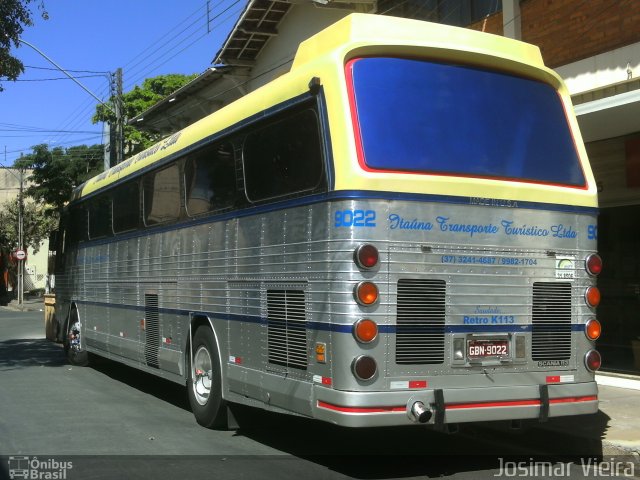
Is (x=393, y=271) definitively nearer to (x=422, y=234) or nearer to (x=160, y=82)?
(x=422, y=234)

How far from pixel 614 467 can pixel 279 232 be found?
3.74m

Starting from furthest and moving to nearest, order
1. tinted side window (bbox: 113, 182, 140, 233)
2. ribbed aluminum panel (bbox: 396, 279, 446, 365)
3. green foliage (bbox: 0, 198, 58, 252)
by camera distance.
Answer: green foliage (bbox: 0, 198, 58, 252)
tinted side window (bbox: 113, 182, 140, 233)
ribbed aluminum panel (bbox: 396, 279, 446, 365)

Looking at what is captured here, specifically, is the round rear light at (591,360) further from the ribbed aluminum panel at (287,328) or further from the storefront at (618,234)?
the storefront at (618,234)

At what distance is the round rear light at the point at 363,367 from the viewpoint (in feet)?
16.5

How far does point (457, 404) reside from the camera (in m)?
5.29

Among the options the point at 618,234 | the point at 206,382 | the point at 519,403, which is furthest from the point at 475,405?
the point at 618,234

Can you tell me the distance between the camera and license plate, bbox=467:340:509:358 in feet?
18.0

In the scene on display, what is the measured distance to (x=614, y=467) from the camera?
6.13 m

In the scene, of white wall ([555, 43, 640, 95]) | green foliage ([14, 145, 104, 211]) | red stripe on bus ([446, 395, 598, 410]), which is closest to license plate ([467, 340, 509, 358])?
red stripe on bus ([446, 395, 598, 410])

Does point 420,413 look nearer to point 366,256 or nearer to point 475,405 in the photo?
point 475,405


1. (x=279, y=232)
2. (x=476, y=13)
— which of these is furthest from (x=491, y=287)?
(x=476, y=13)

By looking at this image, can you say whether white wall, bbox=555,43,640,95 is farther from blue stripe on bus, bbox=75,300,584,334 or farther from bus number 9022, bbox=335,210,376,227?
bus number 9022, bbox=335,210,376,227

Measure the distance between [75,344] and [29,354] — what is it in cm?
283

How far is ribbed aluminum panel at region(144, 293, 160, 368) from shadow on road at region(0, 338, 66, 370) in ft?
15.3
